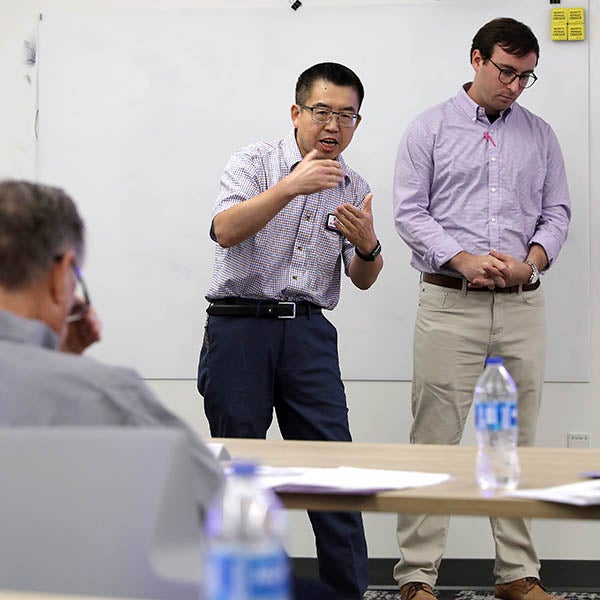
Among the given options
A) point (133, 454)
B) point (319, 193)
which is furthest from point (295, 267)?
point (133, 454)

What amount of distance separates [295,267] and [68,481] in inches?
82.2

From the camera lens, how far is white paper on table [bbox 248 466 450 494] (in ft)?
5.36

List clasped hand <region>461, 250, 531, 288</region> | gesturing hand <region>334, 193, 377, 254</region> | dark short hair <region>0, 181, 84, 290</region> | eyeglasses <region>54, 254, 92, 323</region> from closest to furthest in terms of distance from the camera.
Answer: dark short hair <region>0, 181, 84, 290</region> < eyeglasses <region>54, 254, 92, 323</region> < gesturing hand <region>334, 193, 377, 254</region> < clasped hand <region>461, 250, 531, 288</region>

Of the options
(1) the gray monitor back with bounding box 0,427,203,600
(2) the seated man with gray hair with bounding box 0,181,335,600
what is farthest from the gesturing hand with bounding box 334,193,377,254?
(1) the gray monitor back with bounding box 0,427,203,600

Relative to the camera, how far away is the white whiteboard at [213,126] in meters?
3.81

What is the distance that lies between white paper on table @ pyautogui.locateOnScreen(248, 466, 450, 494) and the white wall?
202 cm

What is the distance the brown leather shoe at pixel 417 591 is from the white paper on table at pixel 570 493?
1786mm

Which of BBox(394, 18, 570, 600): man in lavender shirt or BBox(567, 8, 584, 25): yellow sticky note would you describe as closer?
BBox(394, 18, 570, 600): man in lavender shirt

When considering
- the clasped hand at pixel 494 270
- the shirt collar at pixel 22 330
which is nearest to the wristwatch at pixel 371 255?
the clasped hand at pixel 494 270

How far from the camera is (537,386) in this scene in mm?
3482

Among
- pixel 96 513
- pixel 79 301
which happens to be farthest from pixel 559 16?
pixel 96 513

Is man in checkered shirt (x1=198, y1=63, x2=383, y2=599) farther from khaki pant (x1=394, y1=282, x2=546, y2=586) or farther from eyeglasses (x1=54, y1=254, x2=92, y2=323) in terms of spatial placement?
eyeglasses (x1=54, y1=254, x2=92, y2=323)

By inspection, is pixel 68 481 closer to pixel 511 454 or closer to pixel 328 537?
pixel 511 454

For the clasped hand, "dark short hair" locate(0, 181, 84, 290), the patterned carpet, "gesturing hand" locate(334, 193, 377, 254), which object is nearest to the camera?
"dark short hair" locate(0, 181, 84, 290)
